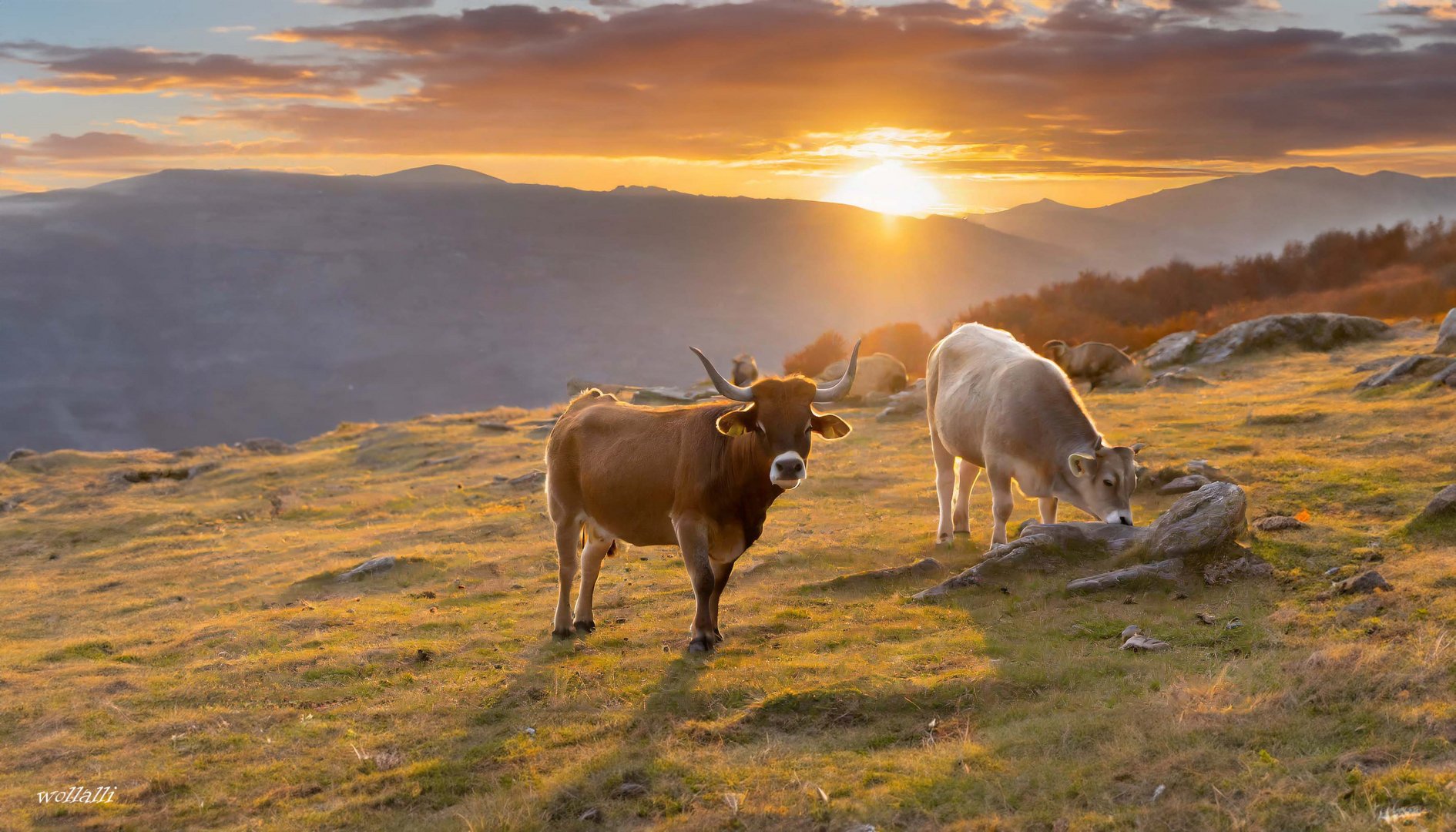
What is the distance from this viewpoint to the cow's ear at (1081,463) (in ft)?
40.9

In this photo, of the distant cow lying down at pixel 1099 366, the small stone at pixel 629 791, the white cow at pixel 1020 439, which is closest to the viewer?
the small stone at pixel 629 791

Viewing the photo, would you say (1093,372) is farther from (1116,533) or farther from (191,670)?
(191,670)

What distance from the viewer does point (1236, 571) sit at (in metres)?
11.7

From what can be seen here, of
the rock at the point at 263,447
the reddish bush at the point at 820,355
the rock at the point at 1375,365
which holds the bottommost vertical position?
the rock at the point at 263,447

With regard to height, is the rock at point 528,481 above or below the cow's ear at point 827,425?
below

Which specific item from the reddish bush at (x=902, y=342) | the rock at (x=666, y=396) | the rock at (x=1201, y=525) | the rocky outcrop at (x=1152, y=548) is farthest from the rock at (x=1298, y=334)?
the rocky outcrop at (x=1152, y=548)

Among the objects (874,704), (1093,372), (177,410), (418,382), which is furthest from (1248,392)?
(177,410)

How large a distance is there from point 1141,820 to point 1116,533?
6.73 meters

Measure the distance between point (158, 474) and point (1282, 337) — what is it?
4050 centimetres

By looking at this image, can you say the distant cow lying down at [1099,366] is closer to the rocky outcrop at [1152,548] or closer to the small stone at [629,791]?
the rocky outcrop at [1152,548]

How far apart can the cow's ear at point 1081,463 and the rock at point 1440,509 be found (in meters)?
3.91

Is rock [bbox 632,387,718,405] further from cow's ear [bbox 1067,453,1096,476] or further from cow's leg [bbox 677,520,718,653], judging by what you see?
cow's leg [bbox 677,520,718,653]

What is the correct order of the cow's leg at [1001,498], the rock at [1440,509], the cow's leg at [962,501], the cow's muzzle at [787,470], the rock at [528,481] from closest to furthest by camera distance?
the cow's muzzle at [787,470]
the rock at [1440,509]
the cow's leg at [1001,498]
the cow's leg at [962,501]
the rock at [528,481]

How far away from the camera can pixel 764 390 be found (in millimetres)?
10555
